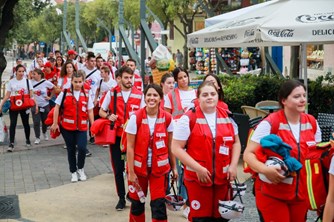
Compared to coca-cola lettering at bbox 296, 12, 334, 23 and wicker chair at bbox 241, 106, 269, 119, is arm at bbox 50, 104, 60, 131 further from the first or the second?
coca-cola lettering at bbox 296, 12, 334, 23

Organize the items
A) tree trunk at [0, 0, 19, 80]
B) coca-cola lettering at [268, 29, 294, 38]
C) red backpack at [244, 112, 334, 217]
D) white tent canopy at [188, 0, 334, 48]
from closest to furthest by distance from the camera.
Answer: red backpack at [244, 112, 334, 217] < white tent canopy at [188, 0, 334, 48] < coca-cola lettering at [268, 29, 294, 38] < tree trunk at [0, 0, 19, 80]

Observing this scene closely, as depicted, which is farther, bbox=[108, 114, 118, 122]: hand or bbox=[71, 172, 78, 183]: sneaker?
bbox=[71, 172, 78, 183]: sneaker

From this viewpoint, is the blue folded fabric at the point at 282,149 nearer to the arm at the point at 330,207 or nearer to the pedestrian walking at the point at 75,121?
the arm at the point at 330,207

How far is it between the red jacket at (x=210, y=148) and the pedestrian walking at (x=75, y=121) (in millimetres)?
4417

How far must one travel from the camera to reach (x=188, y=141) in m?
5.28

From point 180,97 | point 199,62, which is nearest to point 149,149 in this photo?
point 180,97

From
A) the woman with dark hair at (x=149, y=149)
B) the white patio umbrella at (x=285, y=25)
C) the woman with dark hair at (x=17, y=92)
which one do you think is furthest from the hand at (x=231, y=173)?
the woman with dark hair at (x=17, y=92)

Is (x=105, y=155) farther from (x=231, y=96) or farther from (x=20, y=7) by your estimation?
(x=20, y=7)

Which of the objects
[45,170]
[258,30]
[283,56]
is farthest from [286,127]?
[283,56]

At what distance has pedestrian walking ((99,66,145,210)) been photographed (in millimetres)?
7688

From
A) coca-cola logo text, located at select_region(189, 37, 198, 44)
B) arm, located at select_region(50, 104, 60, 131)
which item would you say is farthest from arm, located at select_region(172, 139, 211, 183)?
coca-cola logo text, located at select_region(189, 37, 198, 44)

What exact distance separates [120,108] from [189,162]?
277 cm

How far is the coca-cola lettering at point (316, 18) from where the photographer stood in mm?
8836

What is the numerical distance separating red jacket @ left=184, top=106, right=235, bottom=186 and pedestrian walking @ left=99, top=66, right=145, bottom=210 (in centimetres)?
242
